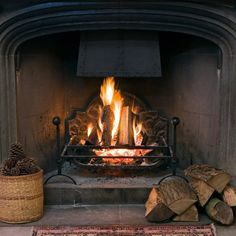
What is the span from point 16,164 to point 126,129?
878mm

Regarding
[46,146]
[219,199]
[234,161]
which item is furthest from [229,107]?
[46,146]

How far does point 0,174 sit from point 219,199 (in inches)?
50.5

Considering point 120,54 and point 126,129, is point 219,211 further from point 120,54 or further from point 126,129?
point 120,54

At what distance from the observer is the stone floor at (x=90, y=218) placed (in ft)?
7.08

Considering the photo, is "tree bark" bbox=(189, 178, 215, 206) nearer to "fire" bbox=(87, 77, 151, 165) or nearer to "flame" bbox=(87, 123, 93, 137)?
"fire" bbox=(87, 77, 151, 165)

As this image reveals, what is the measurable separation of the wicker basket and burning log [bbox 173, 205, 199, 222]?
83 centimetres

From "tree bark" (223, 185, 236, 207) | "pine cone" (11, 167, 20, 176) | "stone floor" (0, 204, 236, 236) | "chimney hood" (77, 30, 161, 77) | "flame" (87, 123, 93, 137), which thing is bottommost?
"stone floor" (0, 204, 236, 236)

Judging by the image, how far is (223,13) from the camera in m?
2.31

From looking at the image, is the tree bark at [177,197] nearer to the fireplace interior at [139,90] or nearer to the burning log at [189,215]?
the burning log at [189,215]

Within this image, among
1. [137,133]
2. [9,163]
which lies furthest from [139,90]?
[9,163]

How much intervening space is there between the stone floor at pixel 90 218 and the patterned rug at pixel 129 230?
49 millimetres

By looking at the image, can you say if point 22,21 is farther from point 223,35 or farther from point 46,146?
point 223,35

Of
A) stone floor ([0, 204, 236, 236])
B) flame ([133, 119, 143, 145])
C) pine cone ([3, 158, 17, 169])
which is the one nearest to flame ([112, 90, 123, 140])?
flame ([133, 119, 143, 145])

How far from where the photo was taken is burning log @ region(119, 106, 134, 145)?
9.29 ft
